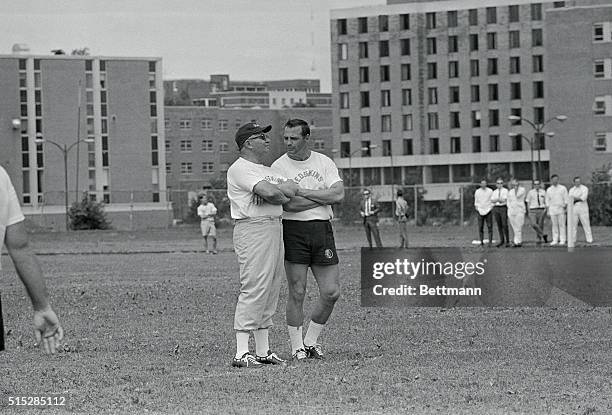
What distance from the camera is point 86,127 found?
114 m

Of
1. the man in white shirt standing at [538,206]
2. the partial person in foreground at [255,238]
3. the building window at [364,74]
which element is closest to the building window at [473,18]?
the building window at [364,74]

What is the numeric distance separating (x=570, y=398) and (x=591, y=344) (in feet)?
12.1

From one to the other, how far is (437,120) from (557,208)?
96.9 metres

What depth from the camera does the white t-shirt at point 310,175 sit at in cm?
1155

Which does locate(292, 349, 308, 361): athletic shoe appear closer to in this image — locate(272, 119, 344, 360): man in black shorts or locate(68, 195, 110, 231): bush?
locate(272, 119, 344, 360): man in black shorts

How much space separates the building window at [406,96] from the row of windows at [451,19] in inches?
272

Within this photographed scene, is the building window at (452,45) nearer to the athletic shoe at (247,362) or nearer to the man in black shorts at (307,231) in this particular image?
the man in black shorts at (307,231)

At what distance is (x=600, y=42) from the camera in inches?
4449

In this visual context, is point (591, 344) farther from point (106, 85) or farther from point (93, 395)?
point (106, 85)

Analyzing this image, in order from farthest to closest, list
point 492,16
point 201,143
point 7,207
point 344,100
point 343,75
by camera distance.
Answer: point 201,143 → point 344,100 → point 343,75 → point 492,16 → point 7,207

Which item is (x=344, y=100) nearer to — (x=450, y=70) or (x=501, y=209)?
(x=450, y=70)

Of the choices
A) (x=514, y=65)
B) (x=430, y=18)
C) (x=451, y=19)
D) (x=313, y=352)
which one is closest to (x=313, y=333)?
(x=313, y=352)

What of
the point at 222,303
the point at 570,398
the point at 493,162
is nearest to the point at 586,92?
the point at 493,162

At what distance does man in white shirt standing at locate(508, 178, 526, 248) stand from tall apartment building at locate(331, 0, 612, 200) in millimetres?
81787
